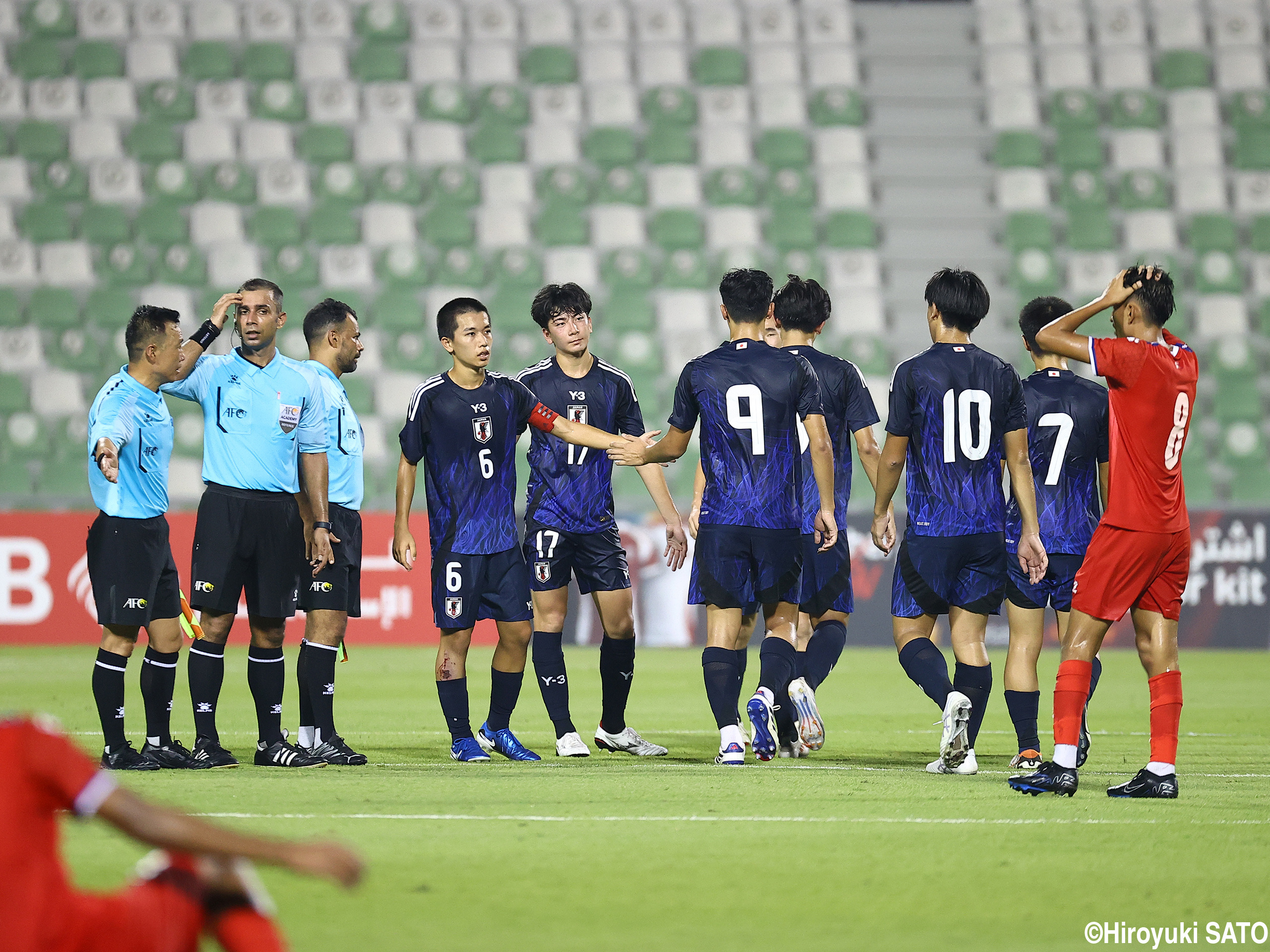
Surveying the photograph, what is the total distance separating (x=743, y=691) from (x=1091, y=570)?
4.98 metres

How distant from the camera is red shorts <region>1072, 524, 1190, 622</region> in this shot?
5922 mm

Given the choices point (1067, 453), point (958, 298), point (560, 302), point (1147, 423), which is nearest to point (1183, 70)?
point (1067, 453)

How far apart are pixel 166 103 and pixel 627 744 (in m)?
14.6

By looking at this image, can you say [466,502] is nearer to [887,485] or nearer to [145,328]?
[145,328]

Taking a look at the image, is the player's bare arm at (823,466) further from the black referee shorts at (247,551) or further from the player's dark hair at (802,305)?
the black referee shorts at (247,551)

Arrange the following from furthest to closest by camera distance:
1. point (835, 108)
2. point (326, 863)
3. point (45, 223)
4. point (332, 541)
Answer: point (835, 108)
point (45, 223)
point (332, 541)
point (326, 863)

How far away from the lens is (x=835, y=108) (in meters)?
20.0

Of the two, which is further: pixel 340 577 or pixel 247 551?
pixel 340 577

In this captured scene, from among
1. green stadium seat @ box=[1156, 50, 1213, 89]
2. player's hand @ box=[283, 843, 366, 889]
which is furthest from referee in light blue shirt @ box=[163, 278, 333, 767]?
green stadium seat @ box=[1156, 50, 1213, 89]

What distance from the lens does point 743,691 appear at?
10.7 meters

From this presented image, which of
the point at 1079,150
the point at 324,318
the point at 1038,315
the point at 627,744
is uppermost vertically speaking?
the point at 1079,150

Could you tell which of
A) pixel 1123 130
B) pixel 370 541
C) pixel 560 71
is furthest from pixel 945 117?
pixel 370 541

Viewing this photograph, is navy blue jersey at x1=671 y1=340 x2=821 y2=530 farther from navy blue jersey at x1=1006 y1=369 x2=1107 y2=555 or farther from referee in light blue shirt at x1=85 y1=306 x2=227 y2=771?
referee in light blue shirt at x1=85 y1=306 x2=227 y2=771

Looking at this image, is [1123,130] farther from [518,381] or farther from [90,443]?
[90,443]
